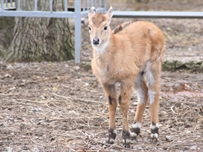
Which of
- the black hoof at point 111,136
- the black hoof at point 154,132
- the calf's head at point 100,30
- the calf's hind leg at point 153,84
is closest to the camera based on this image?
the calf's head at point 100,30

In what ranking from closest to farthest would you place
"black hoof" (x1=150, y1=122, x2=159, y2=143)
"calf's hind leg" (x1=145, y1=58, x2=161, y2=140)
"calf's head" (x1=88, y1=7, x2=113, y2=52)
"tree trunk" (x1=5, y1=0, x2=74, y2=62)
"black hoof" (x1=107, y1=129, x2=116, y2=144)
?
1. "calf's head" (x1=88, y1=7, x2=113, y2=52)
2. "black hoof" (x1=107, y1=129, x2=116, y2=144)
3. "black hoof" (x1=150, y1=122, x2=159, y2=143)
4. "calf's hind leg" (x1=145, y1=58, x2=161, y2=140)
5. "tree trunk" (x1=5, y1=0, x2=74, y2=62)

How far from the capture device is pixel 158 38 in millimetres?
5973

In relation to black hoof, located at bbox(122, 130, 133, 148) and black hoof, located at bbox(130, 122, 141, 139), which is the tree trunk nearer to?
black hoof, located at bbox(130, 122, 141, 139)

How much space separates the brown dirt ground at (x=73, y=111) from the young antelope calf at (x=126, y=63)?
0.99ft

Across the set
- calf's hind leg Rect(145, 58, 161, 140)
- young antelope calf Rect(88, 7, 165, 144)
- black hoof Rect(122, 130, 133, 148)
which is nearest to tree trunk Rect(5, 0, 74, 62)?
young antelope calf Rect(88, 7, 165, 144)

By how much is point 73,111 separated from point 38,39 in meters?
3.08

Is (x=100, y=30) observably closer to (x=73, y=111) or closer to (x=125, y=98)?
(x=125, y=98)

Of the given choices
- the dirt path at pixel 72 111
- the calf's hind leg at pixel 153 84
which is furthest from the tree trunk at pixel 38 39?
the calf's hind leg at pixel 153 84

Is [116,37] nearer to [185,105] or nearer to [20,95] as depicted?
[185,105]

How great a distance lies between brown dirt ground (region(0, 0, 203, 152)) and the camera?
5.58 meters

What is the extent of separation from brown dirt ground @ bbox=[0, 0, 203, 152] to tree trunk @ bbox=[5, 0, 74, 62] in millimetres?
271

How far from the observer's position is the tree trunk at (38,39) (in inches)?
377

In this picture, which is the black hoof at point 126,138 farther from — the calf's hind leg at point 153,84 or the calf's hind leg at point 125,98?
the calf's hind leg at point 153,84

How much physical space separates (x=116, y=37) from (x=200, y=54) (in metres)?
5.13
